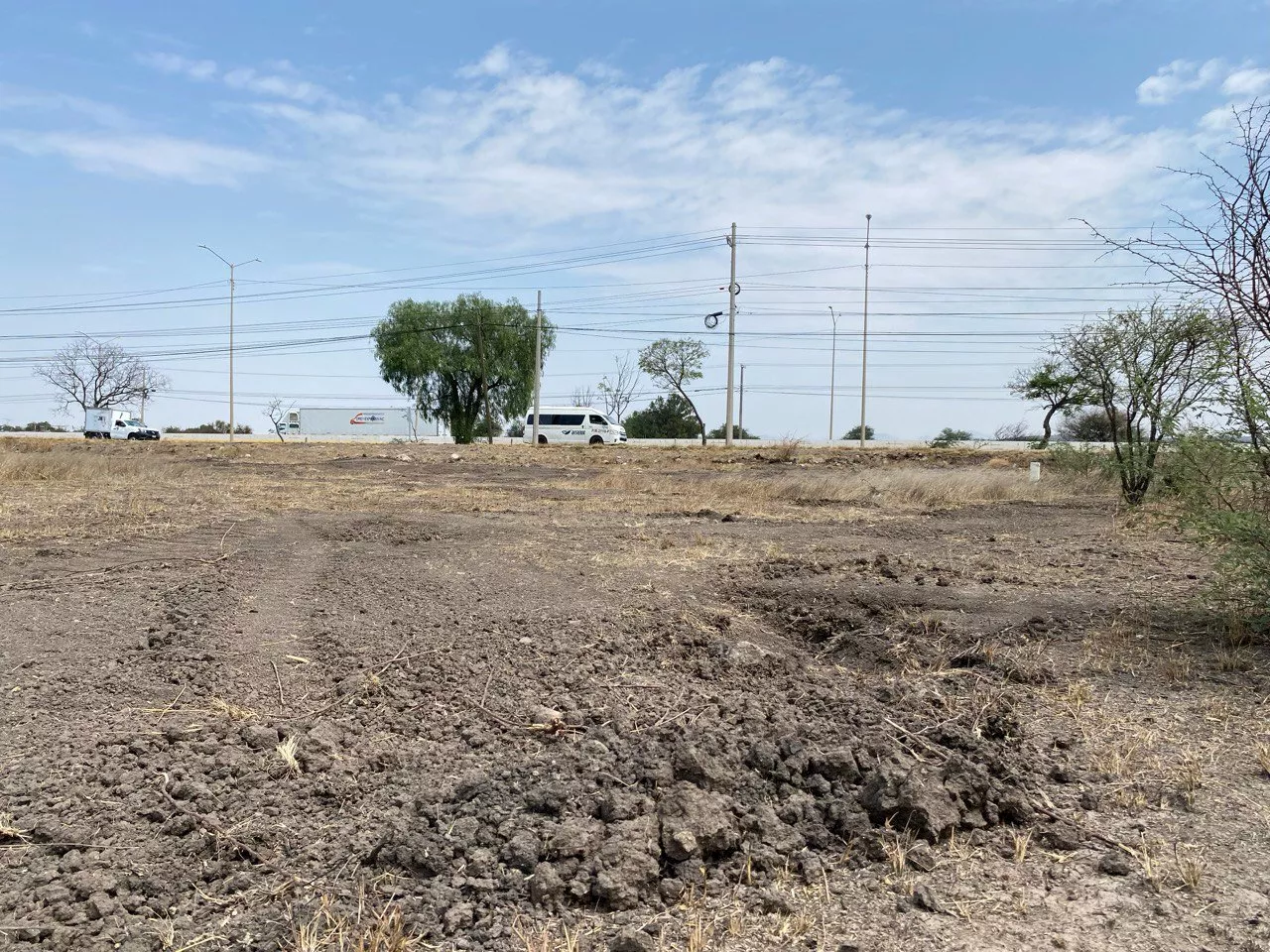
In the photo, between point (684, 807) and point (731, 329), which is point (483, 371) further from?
point (684, 807)

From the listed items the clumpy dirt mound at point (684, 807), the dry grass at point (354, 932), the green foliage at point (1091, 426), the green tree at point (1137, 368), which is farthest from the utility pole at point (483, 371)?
the dry grass at point (354, 932)

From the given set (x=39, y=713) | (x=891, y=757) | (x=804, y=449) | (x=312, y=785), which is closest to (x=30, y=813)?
(x=312, y=785)

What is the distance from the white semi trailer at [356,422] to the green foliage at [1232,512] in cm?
6636

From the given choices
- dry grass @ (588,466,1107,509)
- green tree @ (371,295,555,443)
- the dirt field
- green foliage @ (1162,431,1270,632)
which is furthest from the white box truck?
green foliage @ (1162,431,1270,632)

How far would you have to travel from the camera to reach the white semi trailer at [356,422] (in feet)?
236

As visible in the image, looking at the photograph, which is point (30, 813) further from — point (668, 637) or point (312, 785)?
point (668, 637)

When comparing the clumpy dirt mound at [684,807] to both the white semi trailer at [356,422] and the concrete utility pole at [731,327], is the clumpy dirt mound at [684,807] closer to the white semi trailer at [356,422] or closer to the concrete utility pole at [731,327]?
the concrete utility pole at [731,327]

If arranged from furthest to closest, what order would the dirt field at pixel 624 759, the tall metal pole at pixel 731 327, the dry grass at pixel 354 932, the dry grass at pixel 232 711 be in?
1. the tall metal pole at pixel 731 327
2. the dry grass at pixel 232 711
3. the dirt field at pixel 624 759
4. the dry grass at pixel 354 932

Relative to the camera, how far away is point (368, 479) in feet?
68.5

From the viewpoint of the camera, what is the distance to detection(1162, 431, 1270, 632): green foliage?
509cm

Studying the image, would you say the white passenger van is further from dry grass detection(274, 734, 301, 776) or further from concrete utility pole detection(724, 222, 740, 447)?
dry grass detection(274, 734, 301, 776)

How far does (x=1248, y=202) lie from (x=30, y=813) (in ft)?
22.1

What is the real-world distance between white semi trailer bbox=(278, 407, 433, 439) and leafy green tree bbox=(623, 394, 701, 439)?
1993 centimetres

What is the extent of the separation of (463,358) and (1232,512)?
63.3 m
